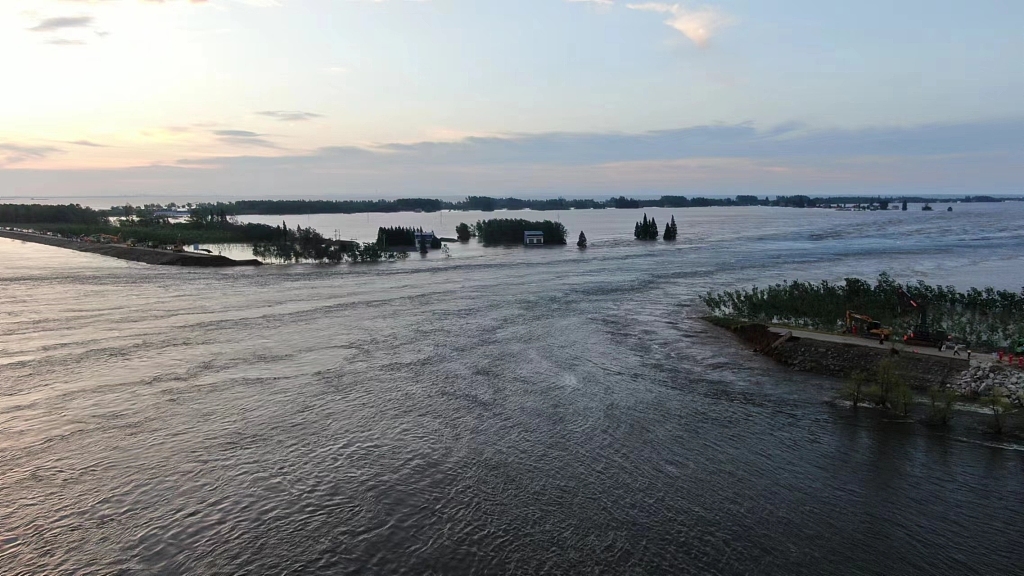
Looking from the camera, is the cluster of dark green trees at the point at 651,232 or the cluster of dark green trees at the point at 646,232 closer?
the cluster of dark green trees at the point at 651,232

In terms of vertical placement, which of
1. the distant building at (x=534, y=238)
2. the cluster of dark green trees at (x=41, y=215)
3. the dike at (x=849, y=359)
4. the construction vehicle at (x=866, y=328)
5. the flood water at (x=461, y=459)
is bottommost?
the flood water at (x=461, y=459)

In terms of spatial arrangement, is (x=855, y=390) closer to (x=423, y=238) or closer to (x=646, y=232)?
(x=423, y=238)

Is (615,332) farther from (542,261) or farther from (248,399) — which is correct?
(542,261)

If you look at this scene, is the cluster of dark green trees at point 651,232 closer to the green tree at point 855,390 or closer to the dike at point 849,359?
the dike at point 849,359

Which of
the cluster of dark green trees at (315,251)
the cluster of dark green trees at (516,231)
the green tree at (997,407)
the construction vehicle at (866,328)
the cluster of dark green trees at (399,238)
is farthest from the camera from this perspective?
the cluster of dark green trees at (516,231)

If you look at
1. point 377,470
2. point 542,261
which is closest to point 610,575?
point 377,470

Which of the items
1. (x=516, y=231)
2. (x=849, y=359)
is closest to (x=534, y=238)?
(x=516, y=231)

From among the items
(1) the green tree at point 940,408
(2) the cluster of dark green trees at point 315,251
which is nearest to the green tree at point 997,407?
(1) the green tree at point 940,408

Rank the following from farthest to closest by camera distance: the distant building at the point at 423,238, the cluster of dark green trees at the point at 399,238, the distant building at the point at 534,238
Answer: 1. the distant building at the point at 534,238
2. the cluster of dark green trees at the point at 399,238
3. the distant building at the point at 423,238
